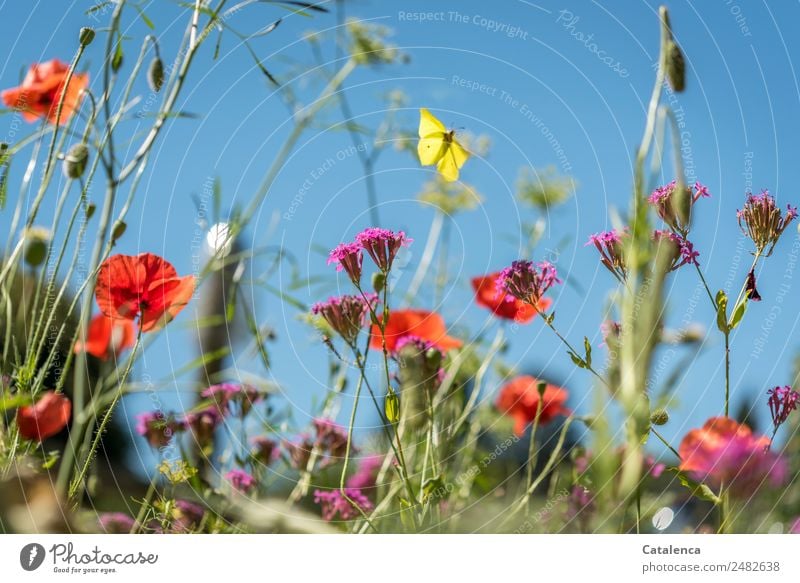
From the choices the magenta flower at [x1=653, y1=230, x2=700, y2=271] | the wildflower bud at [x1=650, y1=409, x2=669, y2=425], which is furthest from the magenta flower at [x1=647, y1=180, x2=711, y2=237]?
the wildflower bud at [x1=650, y1=409, x2=669, y2=425]

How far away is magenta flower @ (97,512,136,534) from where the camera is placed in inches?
24.1

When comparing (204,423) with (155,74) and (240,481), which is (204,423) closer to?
(240,481)

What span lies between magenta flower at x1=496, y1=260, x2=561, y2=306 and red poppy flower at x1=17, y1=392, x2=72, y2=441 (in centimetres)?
33

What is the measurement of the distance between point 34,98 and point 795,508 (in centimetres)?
70

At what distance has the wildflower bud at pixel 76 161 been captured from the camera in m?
0.52

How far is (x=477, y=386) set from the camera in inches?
26.5

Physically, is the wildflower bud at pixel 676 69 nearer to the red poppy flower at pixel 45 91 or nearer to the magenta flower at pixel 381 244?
the magenta flower at pixel 381 244

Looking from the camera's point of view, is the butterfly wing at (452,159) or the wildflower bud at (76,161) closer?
the wildflower bud at (76,161)

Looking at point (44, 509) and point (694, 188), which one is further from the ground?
point (694, 188)

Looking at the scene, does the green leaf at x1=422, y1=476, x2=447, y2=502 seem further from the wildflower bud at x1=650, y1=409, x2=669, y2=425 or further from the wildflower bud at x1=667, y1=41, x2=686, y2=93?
the wildflower bud at x1=667, y1=41, x2=686, y2=93

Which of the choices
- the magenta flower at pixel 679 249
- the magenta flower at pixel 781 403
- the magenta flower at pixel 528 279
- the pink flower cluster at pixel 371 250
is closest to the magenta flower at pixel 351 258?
the pink flower cluster at pixel 371 250

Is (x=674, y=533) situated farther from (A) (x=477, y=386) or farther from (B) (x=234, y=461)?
(B) (x=234, y=461)

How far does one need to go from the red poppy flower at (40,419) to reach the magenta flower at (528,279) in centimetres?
33
